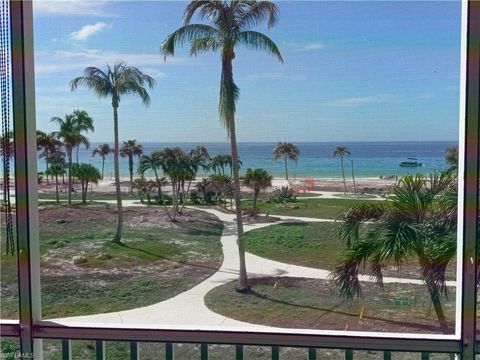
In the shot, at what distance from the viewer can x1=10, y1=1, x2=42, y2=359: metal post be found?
128 cm

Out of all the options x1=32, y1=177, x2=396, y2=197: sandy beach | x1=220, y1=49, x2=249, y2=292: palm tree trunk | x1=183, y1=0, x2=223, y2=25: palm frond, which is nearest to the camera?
x1=183, y1=0, x2=223, y2=25: palm frond

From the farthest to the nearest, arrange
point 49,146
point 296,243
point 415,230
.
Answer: point 296,243 < point 49,146 < point 415,230

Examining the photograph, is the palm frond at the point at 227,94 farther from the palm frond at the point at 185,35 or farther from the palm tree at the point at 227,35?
the palm frond at the point at 185,35

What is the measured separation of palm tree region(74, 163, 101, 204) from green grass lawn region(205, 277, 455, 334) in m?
2.85

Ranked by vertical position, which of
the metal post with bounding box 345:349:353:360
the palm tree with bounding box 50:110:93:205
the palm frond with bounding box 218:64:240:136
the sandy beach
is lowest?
the metal post with bounding box 345:349:353:360

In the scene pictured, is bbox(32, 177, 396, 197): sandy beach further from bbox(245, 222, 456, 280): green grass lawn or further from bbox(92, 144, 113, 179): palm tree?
bbox(245, 222, 456, 280): green grass lawn

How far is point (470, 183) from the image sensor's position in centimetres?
119

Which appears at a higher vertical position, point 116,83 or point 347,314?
point 116,83

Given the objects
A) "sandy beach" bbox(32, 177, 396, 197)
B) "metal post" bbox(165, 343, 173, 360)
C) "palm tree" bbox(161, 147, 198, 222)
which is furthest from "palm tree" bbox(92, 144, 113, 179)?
"metal post" bbox(165, 343, 173, 360)

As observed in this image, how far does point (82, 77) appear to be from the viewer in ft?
24.5

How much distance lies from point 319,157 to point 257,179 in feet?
4.26

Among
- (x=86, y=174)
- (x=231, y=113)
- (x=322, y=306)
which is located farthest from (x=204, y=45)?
(x=322, y=306)

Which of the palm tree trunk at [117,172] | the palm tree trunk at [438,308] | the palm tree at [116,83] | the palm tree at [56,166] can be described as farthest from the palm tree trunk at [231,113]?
the palm tree trunk at [438,308]

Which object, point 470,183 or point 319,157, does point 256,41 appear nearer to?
point 319,157
